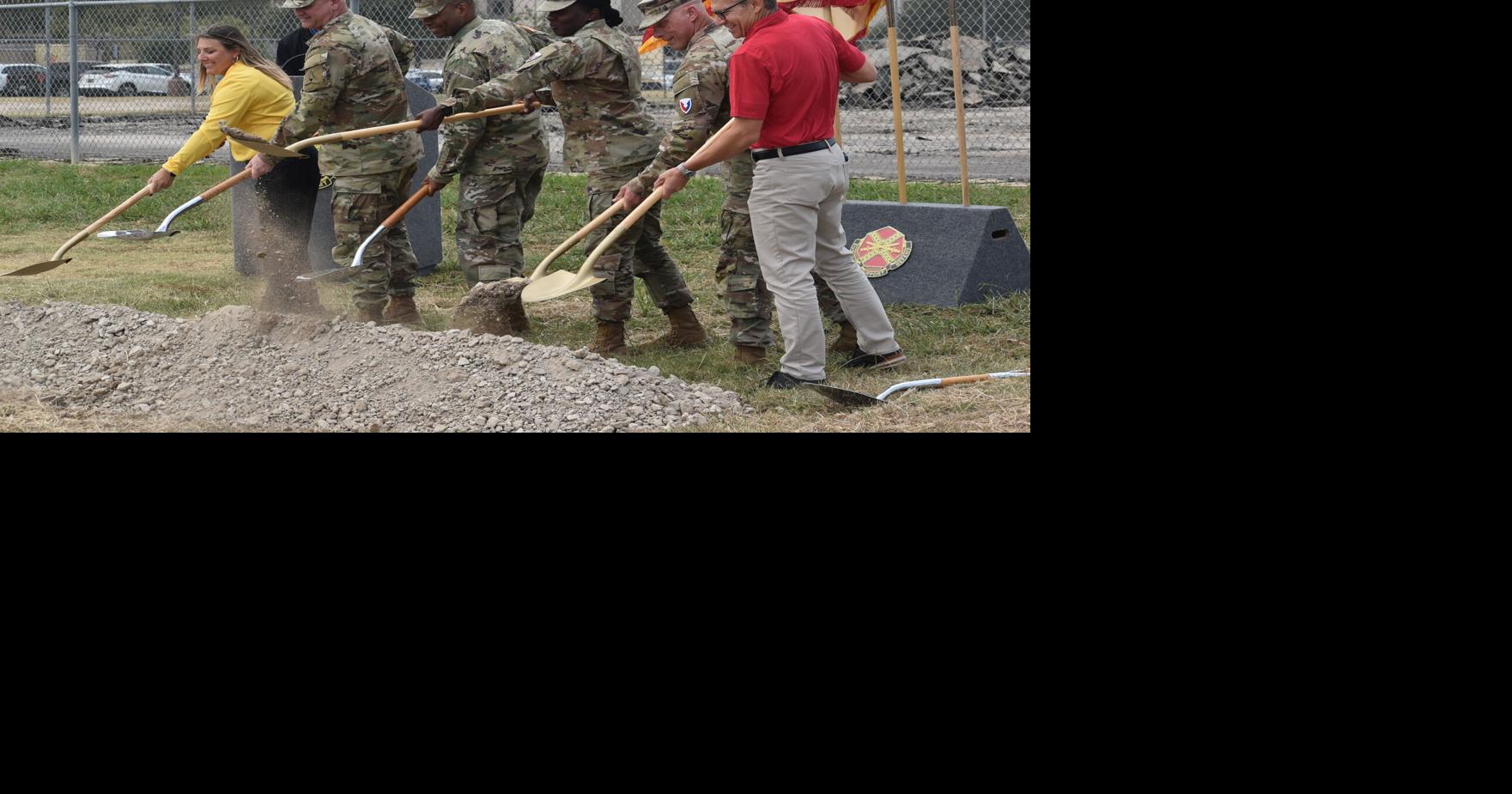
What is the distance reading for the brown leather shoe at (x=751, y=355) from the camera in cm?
647

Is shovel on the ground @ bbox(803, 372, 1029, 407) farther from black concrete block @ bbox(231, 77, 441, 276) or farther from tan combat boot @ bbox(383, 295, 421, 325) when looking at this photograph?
black concrete block @ bbox(231, 77, 441, 276)

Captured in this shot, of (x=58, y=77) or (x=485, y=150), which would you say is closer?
(x=485, y=150)

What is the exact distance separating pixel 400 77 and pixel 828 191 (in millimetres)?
2387

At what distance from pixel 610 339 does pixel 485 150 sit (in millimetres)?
1060

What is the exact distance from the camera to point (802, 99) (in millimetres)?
5539

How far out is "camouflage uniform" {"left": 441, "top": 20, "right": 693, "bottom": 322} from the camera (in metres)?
6.20

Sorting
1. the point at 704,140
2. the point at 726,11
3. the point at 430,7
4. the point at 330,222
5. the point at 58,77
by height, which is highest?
the point at 58,77

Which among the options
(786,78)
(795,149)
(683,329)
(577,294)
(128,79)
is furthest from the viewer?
(128,79)

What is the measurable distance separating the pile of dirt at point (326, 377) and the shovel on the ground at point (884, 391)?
352 millimetres

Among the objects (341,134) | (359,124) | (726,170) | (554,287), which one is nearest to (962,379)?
(726,170)

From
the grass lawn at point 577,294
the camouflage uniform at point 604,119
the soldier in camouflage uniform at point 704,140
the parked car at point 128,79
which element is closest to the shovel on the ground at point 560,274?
the soldier in camouflage uniform at point 704,140

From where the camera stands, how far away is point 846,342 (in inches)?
266

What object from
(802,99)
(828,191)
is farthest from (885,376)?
(802,99)

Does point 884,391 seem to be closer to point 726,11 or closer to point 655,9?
point 726,11
